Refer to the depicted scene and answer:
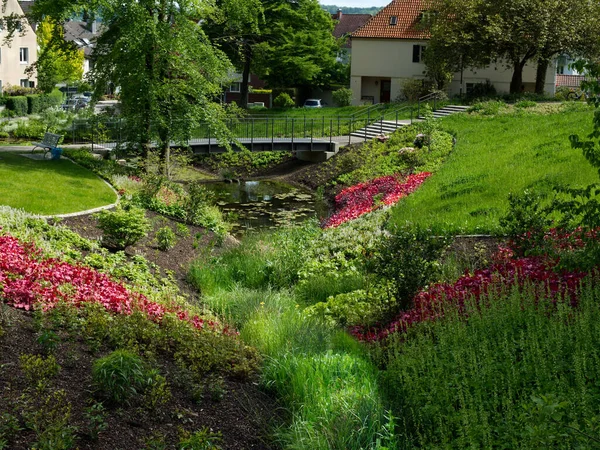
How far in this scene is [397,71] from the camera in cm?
5247

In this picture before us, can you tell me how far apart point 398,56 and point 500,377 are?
46.4m

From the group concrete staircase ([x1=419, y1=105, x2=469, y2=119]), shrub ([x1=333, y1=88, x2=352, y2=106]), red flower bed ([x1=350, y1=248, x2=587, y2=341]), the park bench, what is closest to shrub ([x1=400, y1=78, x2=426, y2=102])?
shrub ([x1=333, y1=88, x2=352, y2=106])

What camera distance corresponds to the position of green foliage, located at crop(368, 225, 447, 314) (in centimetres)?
1131

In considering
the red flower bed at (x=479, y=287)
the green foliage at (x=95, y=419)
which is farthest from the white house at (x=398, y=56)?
the green foliage at (x=95, y=419)

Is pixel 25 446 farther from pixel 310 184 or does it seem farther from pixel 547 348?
pixel 310 184

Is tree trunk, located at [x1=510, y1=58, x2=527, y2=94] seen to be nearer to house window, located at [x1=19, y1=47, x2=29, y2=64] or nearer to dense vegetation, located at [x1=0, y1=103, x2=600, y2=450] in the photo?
dense vegetation, located at [x1=0, y1=103, x2=600, y2=450]

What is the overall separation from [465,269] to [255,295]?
340 centimetres

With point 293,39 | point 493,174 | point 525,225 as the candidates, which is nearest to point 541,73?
point 293,39

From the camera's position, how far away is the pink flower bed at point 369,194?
2272cm

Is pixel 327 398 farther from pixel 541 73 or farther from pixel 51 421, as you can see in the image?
pixel 541 73

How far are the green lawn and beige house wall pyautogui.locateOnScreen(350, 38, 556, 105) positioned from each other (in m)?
31.5

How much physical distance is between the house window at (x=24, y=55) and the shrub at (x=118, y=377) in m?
61.3

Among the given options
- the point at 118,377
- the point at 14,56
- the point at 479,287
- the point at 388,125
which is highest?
the point at 14,56

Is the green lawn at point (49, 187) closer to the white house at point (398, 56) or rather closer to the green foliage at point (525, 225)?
the green foliage at point (525, 225)
